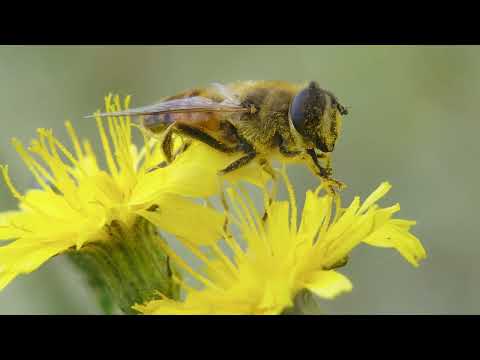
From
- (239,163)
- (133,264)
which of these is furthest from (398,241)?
(133,264)

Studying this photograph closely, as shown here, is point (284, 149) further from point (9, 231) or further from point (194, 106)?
point (9, 231)

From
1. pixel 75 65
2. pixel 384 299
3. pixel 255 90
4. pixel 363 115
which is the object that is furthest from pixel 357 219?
pixel 75 65

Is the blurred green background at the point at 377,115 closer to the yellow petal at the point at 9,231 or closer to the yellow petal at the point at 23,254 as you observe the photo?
the yellow petal at the point at 9,231

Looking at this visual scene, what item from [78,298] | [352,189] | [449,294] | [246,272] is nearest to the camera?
[246,272]

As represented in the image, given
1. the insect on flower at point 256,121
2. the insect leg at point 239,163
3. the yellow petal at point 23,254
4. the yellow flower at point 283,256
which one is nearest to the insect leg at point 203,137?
the insect on flower at point 256,121

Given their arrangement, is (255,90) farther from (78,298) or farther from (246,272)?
(78,298)
